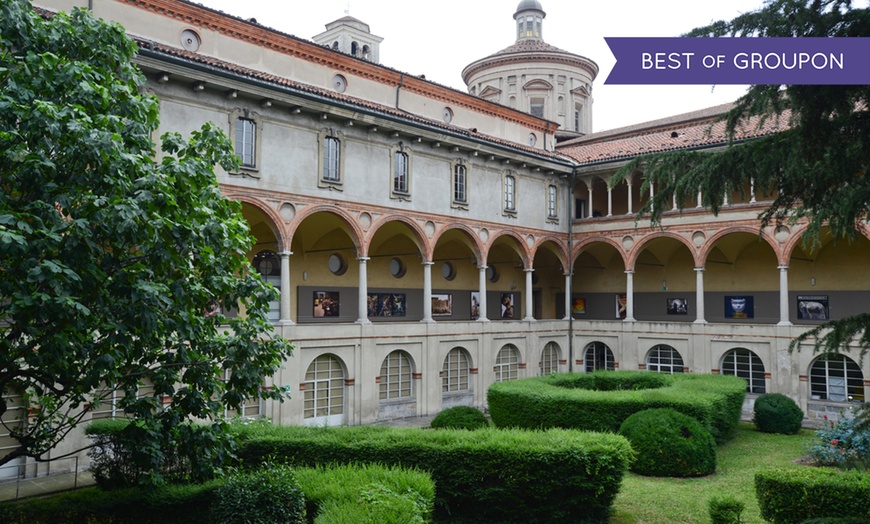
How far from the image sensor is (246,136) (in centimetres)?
2081

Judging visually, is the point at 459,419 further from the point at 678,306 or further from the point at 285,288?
the point at 678,306

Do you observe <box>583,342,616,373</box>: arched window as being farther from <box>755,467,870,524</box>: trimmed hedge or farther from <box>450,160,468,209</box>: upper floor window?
<box>755,467,870,524</box>: trimmed hedge

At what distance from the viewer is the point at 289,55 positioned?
24.9m

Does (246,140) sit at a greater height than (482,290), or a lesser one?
greater

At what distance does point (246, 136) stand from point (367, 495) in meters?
15.1

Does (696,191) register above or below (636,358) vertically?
above

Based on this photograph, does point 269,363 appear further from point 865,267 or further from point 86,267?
point 865,267

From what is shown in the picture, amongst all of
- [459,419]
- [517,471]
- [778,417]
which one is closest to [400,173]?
[459,419]

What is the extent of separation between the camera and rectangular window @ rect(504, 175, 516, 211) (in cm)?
2933

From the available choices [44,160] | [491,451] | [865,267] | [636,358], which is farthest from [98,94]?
[865,267]

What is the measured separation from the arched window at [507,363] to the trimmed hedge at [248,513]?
19.4m

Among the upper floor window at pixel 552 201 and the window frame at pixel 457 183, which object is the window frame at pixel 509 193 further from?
the upper floor window at pixel 552 201

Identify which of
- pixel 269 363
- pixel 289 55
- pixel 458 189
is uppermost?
pixel 289 55

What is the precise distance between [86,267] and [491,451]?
19.9 feet
